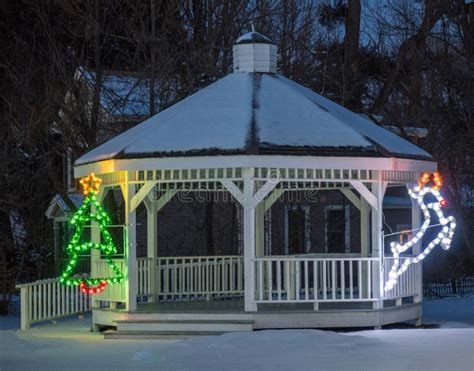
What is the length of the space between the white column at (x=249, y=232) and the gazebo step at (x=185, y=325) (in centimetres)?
37

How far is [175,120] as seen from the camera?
2208 centimetres

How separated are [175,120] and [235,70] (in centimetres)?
253

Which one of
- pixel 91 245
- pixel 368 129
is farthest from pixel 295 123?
pixel 91 245

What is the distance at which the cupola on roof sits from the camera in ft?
67.5

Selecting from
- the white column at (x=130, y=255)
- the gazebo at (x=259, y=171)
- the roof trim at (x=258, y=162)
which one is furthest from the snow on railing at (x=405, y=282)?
the white column at (x=130, y=255)

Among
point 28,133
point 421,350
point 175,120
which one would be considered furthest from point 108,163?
point 28,133

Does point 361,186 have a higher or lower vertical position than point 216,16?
lower

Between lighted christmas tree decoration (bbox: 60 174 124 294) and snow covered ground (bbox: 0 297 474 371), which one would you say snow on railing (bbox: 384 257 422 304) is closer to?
snow covered ground (bbox: 0 297 474 371)

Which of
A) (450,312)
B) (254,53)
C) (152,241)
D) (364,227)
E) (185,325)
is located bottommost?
(450,312)

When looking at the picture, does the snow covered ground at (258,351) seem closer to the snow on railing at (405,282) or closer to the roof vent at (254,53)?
the snow on railing at (405,282)

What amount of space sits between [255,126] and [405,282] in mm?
4355

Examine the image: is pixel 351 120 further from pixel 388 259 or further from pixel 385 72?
pixel 385 72

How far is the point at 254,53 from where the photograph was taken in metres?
23.7

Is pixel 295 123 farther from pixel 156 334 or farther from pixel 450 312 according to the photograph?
pixel 450 312
